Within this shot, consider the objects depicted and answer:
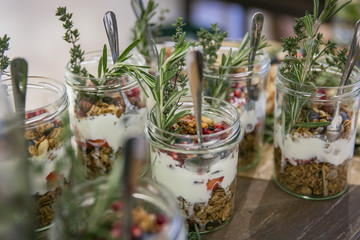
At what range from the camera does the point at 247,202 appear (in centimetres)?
90

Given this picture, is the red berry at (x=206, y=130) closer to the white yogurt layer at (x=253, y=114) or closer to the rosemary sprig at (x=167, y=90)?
the rosemary sprig at (x=167, y=90)

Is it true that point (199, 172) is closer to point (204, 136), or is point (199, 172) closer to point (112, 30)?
point (204, 136)

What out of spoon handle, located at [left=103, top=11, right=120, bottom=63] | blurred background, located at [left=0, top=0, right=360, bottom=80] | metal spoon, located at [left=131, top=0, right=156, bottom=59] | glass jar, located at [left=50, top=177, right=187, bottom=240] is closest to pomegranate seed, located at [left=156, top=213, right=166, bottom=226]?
glass jar, located at [left=50, top=177, right=187, bottom=240]

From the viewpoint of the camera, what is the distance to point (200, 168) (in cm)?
76

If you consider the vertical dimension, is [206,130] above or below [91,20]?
above

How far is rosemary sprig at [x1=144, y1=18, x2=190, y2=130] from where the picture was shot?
777 mm

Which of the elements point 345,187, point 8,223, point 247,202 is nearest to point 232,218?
point 247,202

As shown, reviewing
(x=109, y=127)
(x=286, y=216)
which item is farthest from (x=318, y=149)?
(x=109, y=127)

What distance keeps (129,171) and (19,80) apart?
0.29 meters

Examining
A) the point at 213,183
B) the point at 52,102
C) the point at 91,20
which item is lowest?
the point at 91,20

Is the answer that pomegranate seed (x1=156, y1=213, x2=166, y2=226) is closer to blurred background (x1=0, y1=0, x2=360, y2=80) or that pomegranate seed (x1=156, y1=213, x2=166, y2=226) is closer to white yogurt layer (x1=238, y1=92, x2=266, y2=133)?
white yogurt layer (x1=238, y1=92, x2=266, y2=133)

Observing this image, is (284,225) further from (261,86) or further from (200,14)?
(200,14)

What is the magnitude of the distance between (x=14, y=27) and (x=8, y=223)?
2150mm

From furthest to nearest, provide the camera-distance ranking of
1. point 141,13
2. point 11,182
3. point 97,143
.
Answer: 1. point 141,13
2. point 97,143
3. point 11,182
